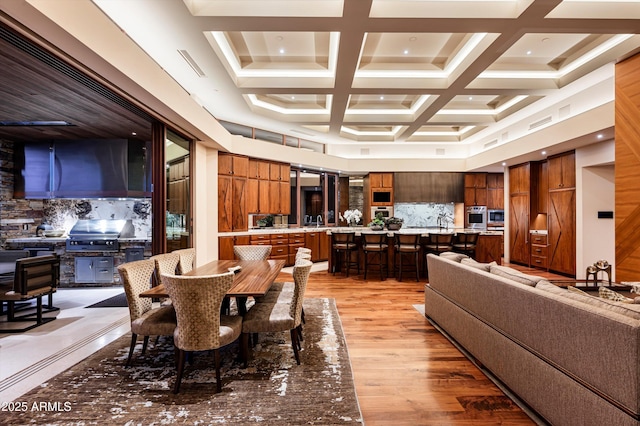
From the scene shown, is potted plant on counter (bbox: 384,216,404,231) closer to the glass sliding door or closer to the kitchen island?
the glass sliding door

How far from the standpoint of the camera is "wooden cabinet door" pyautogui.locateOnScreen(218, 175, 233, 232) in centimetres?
664

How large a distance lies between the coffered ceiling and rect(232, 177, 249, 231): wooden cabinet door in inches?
61.5

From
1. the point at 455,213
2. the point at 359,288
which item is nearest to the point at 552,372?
the point at 359,288

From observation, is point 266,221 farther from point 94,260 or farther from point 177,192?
point 94,260

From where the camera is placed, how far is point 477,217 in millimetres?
9453

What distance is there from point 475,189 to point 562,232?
133 inches

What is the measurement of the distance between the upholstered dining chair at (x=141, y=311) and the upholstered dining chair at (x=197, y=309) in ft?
1.17

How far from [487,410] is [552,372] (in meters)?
0.57

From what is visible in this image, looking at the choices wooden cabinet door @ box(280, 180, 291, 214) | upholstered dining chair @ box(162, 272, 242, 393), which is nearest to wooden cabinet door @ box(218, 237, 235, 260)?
wooden cabinet door @ box(280, 180, 291, 214)

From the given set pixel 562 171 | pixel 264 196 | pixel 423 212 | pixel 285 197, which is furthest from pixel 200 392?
pixel 423 212

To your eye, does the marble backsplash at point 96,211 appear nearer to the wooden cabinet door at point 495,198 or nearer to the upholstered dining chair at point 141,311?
the upholstered dining chair at point 141,311

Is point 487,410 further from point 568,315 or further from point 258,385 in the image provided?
point 258,385

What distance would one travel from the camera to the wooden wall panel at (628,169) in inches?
154

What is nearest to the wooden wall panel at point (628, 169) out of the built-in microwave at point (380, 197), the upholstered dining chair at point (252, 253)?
the upholstered dining chair at point (252, 253)
